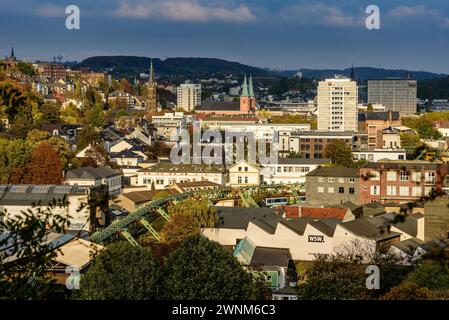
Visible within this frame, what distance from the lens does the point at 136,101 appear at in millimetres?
54656

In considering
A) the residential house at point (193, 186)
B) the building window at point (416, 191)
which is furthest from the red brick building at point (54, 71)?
the building window at point (416, 191)

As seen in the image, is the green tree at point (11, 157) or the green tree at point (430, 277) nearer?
the green tree at point (430, 277)

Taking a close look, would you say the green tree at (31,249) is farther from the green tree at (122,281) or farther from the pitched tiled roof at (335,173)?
the pitched tiled roof at (335,173)

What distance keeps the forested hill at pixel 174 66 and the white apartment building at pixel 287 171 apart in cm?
7866

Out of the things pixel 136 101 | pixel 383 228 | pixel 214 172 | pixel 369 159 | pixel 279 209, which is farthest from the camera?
pixel 136 101

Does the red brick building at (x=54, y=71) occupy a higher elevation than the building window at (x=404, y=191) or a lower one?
higher

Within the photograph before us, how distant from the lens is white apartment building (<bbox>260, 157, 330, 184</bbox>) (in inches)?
915

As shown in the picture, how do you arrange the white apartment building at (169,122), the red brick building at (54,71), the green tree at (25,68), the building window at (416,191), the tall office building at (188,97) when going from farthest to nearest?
the tall office building at (188,97) < the red brick building at (54,71) < the green tree at (25,68) < the white apartment building at (169,122) < the building window at (416,191)

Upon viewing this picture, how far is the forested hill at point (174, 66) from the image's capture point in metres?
111

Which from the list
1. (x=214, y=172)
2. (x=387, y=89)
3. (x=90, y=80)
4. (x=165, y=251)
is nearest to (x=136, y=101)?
(x=90, y=80)

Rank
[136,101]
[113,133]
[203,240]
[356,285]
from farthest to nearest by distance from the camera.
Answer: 1. [136,101]
2. [113,133]
3. [203,240]
4. [356,285]

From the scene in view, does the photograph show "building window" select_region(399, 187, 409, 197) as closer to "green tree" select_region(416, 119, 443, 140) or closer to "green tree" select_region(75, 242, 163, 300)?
"green tree" select_region(75, 242, 163, 300)
